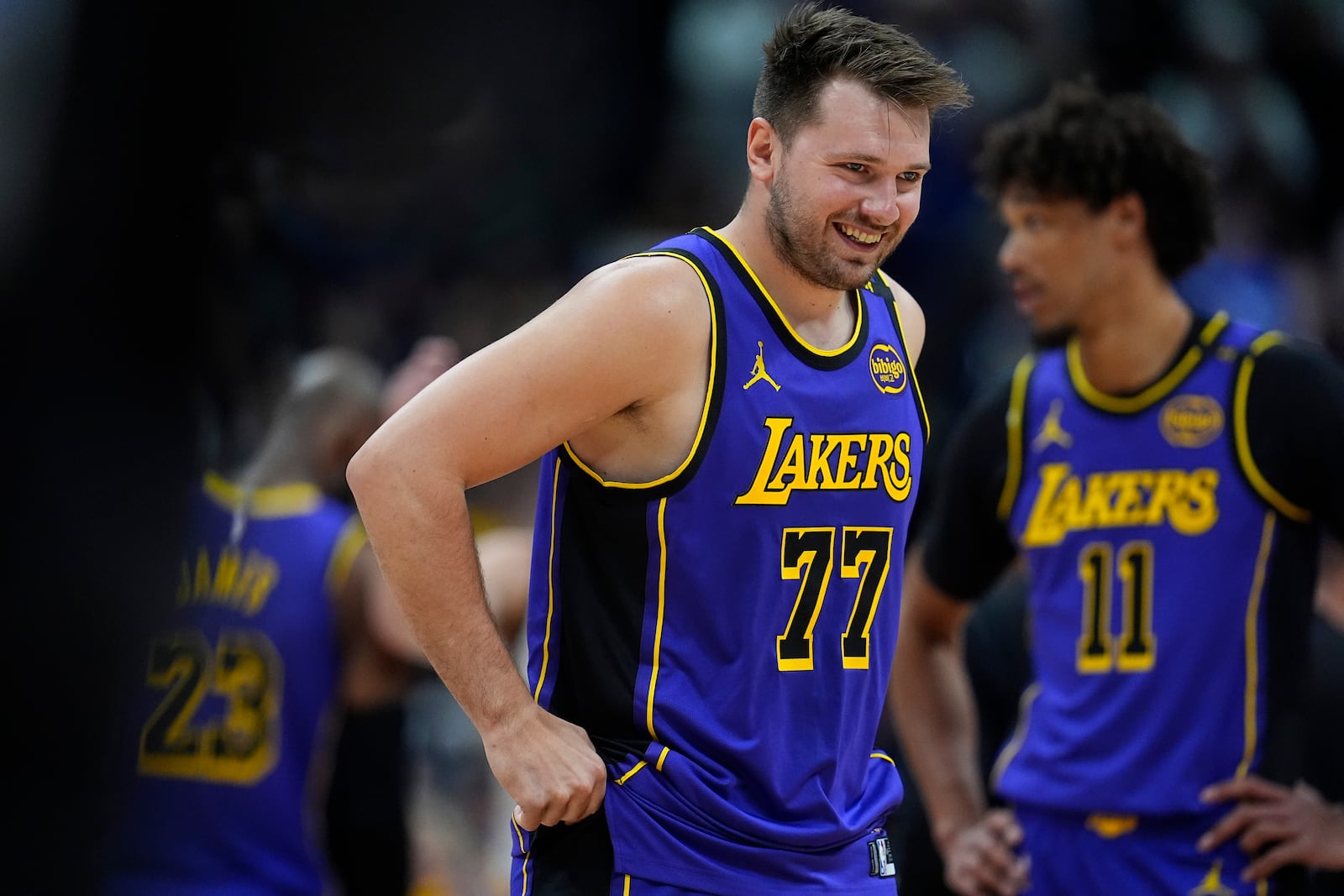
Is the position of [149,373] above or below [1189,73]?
below

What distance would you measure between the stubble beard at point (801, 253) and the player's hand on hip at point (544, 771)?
39.7 inches

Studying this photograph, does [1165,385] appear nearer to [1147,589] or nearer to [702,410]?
[1147,589]

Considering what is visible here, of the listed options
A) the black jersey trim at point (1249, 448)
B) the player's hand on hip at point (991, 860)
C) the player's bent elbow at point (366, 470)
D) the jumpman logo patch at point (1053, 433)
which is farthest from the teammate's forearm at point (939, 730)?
the player's bent elbow at point (366, 470)

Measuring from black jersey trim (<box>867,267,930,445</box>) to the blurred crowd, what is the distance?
3.17ft

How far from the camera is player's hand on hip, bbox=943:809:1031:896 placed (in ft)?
14.5

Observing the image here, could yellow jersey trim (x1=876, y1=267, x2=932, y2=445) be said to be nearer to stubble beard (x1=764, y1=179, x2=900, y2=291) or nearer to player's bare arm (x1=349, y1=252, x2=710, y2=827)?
stubble beard (x1=764, y1=179, x2=900, y2=291)

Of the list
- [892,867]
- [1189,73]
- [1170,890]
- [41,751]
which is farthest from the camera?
[1189,73]

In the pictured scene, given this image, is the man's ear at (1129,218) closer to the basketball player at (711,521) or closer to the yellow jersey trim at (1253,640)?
the yellow jersey trim at (1253,640)

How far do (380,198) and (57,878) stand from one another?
10248 millimetres

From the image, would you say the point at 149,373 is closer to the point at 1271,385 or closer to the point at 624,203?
the point at 1271,385

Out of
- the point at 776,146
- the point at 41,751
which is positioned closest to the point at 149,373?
the point at 41,751

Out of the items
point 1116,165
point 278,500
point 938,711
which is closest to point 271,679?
point 278,500

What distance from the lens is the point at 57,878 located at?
2.89 feet

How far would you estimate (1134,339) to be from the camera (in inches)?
175
